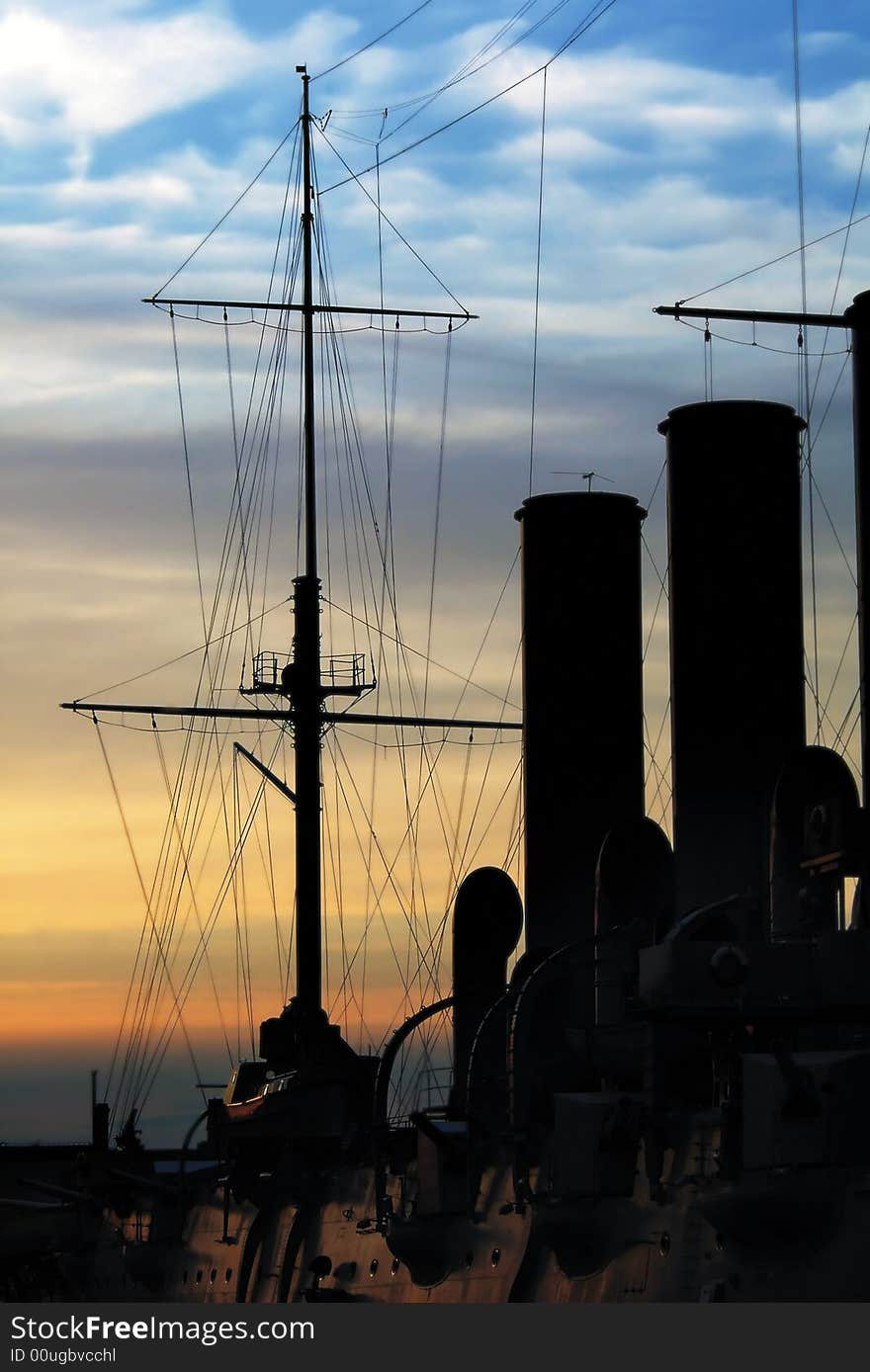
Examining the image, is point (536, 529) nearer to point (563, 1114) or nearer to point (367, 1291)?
point (367, 1291)

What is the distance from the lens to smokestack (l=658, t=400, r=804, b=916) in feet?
62.3

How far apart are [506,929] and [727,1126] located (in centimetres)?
951

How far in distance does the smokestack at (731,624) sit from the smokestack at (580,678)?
18.5ft

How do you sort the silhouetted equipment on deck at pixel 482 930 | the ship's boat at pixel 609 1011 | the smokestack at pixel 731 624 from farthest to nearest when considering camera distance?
the silhouetted equipment on deck at pixel 482 930 < the smokestack at pixel 731 624 < the ship's boat at pixel 609 1011

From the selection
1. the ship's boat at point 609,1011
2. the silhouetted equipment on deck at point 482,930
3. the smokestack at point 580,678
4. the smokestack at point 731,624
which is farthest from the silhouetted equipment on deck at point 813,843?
the smokestack at point 580,678

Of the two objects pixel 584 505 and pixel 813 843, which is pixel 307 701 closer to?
pixel 584 505

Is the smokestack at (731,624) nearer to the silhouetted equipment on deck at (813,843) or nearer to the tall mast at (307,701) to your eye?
the silhouetted equipment on deck at (813,843)

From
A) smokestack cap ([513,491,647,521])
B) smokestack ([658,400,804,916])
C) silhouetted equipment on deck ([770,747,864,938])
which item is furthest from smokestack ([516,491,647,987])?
silhouetted equipment on deck ([770,747,864,938])

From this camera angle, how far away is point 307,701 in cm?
2794

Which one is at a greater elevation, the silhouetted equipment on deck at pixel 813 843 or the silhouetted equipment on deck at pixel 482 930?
the silhouetted equipment on deck at pixel 813 843

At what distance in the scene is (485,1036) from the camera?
18484mm

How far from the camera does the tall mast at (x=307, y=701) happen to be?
26484 millimetres

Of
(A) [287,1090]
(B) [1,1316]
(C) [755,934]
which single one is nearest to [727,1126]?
(C) [755,934]

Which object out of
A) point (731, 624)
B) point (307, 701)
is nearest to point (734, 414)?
point (731, 624)
